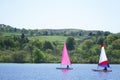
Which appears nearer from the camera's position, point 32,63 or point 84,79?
point 84,79

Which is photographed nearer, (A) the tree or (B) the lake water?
(B) the lake water

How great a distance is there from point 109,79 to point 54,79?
13287 mm

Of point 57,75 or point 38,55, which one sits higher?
point 57,75

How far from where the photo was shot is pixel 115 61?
655 feet

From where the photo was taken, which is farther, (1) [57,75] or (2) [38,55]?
(2) [38,55]

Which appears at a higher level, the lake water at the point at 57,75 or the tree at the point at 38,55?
the lake water at the point at 57,75

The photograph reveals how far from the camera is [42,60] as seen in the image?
19700 centimetres

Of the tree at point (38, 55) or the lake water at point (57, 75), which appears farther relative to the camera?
the tree at point (38, 55)

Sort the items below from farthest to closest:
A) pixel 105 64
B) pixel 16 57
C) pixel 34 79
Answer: pixel 16 57 < pixel 105 64 < pixel 34 79

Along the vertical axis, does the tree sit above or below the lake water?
below

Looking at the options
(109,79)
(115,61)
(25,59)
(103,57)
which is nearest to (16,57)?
(25,59)

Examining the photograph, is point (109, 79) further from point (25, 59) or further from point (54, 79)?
point (25, 59)

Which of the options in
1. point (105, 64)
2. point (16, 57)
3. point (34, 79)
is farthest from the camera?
point (16, 57)

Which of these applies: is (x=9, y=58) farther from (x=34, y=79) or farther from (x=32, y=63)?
(x=34, y=79)
